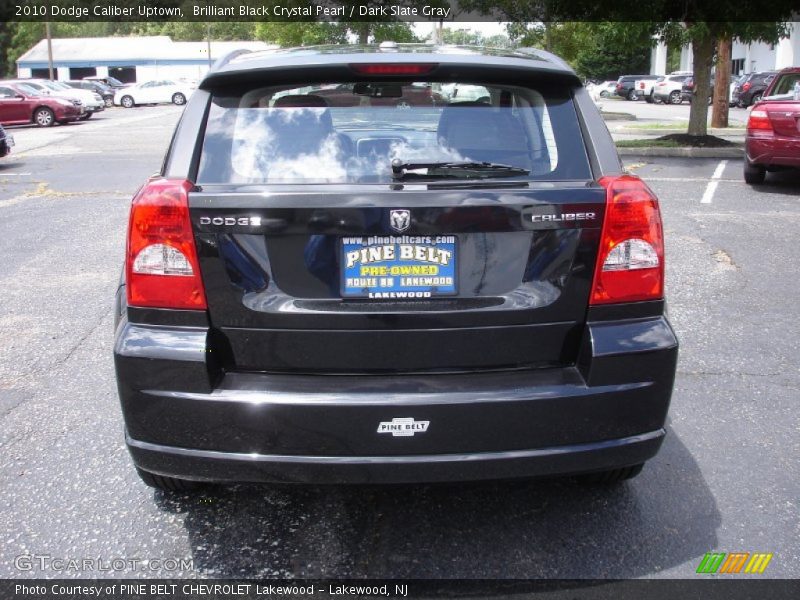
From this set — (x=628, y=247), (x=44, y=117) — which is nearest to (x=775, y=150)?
(x=628, y=247)

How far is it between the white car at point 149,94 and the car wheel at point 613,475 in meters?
51.4

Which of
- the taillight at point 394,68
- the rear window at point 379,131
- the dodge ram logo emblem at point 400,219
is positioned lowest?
the dodge ram logo emblem at point 400,219

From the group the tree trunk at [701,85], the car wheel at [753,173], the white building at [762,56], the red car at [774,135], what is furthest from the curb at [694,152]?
the white building at [762,56]

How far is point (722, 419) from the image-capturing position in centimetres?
420

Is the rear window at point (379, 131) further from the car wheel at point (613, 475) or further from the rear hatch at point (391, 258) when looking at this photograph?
the car wheel at point (613, 475)

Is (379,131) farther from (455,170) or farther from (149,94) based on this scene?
(149,94)

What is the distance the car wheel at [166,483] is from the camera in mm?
3230

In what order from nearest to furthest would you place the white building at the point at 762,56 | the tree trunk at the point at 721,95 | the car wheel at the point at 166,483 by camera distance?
1. the car wheel at the point at 166,483
2. the tree trunk at the point at 721,95
3. the white building at the point at 762,56

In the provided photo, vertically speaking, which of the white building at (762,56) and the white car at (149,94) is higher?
the white building at (762,56)

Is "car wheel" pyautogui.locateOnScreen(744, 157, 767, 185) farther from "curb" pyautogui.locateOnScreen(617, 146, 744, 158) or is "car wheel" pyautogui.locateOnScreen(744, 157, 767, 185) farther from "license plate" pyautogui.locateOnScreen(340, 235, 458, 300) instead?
"license plate" pyautogui.locateOnScreen(340, 235, 458, 300)

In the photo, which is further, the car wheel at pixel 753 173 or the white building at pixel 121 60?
the white building at pixel 121 60

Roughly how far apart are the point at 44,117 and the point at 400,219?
31.2m

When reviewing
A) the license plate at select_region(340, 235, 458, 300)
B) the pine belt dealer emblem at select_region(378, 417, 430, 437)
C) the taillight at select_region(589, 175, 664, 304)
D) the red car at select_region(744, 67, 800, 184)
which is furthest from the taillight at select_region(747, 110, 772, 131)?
the pine belt dealer emblem at select_region(378, 417, 430, 437)
